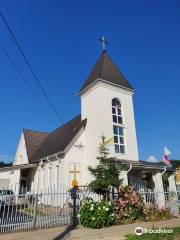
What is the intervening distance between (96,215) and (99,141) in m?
8.06

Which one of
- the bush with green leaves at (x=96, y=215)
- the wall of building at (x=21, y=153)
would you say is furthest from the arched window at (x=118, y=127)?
the wall of building at (x=21, y=153)

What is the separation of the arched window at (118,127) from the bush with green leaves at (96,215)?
7991mm

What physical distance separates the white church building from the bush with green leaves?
20.7ft

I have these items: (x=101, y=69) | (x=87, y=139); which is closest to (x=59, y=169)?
(x=87, y=139)

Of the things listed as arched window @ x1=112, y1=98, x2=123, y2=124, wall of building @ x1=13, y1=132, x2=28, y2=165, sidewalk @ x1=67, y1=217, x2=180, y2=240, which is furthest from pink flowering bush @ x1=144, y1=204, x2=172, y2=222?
wall of building @ x1=13, y1=132, x2=28, y2=165

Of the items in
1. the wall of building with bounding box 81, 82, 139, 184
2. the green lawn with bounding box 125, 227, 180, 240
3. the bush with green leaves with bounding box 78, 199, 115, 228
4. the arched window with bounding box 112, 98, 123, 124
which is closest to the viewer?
the green lawn with bounding box 125, 227, 180, 240

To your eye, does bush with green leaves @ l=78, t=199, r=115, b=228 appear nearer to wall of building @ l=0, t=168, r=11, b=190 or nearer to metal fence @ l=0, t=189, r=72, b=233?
metal fence @ l=0, t=189, r=72, b=233

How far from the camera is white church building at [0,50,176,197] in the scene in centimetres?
1755

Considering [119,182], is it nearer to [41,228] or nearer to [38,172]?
[41,228]

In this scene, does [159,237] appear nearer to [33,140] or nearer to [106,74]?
[106,74]

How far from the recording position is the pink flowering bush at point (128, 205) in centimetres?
1120

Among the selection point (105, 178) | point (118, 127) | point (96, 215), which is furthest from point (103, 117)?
point (96, 215)

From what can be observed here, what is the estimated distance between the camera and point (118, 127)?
19172 millimetres

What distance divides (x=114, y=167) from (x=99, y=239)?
510 centimetres
